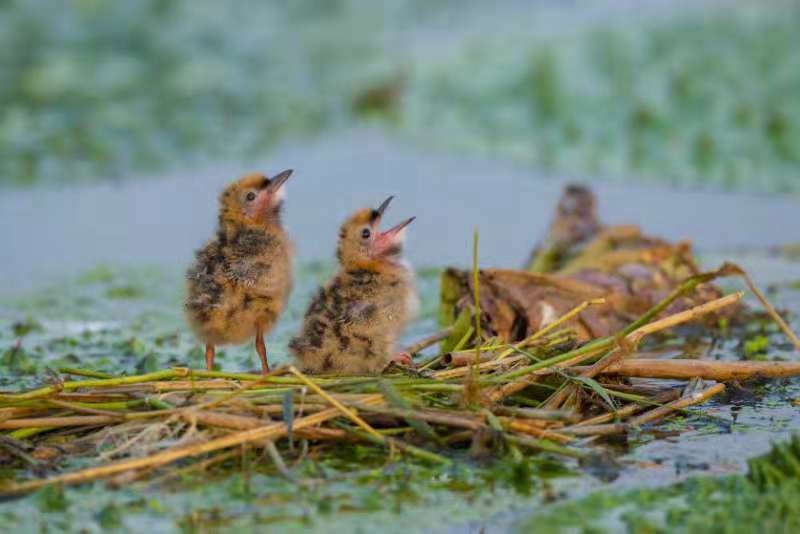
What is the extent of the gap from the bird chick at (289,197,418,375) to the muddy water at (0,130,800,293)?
12.6 feet

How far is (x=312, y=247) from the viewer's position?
35.9ft

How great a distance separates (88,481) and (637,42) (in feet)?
35.2

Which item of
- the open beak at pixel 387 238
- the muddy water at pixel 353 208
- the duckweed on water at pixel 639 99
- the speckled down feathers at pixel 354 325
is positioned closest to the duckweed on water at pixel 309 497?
the speckled down feathers at pixel 354 325

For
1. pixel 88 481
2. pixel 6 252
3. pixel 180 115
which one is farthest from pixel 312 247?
pixel 88 481

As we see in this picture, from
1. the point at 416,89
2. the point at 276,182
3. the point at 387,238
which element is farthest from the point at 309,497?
the point at 416,89

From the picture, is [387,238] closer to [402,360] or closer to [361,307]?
[361,307]

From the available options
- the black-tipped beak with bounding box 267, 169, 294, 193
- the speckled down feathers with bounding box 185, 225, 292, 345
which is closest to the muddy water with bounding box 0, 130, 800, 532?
the black-tipped beak with bounding box 267, 169, 294, 193

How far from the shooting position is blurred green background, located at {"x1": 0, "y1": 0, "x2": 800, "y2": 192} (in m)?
13.2

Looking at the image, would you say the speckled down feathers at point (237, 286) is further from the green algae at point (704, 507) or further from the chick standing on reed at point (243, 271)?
the green algae at point (704, 507)

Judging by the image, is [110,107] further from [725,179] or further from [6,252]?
[725,179]

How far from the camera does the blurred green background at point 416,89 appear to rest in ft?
43.2

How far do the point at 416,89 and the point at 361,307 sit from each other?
934 cm

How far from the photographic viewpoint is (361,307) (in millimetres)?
6102

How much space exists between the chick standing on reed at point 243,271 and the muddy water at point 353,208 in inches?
155
